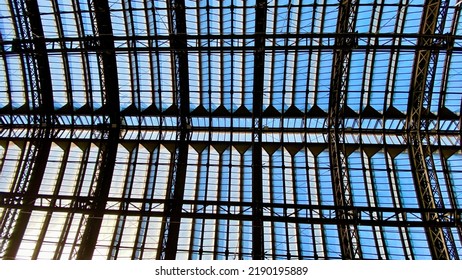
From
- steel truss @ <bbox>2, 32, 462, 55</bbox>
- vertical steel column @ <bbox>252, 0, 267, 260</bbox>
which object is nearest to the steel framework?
vertical steel column @ <bbox>252, 0, 267, 260</bbox>

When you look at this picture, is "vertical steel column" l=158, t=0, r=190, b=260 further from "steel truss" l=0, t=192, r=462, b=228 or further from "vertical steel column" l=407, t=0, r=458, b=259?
"vertical steel column" l=407, t=0, r=458, b=259

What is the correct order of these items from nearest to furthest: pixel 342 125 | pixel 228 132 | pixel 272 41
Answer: pixel 272 41
pixel 342 125
pixel 228 132

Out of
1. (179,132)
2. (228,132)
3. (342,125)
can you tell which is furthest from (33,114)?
(342,125)

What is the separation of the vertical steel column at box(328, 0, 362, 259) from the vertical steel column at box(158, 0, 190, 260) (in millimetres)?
10463

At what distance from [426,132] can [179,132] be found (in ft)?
61.1

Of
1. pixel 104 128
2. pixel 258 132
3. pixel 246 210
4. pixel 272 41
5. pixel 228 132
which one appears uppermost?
pixel 272 41

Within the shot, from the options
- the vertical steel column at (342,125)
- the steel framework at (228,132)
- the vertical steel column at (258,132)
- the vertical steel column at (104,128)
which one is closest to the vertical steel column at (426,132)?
the steel framework at (228,132)

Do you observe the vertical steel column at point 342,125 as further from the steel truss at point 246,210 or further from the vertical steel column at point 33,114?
the vertical steel column at point 33,114

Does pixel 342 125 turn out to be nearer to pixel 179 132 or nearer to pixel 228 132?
pixel 228 132

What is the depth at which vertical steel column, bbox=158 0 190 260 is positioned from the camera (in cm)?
2684

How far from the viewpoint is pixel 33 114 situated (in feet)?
103

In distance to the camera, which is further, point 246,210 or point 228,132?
point 228,132

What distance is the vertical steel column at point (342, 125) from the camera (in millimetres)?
26078

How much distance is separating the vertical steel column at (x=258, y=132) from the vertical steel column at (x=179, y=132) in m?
4.95
